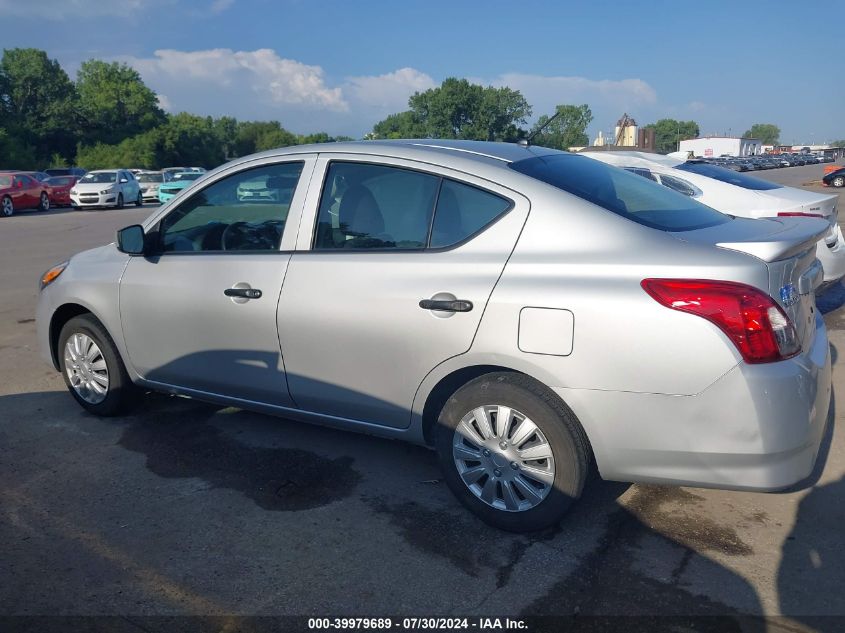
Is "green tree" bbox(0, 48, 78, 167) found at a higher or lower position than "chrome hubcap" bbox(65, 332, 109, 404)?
higher

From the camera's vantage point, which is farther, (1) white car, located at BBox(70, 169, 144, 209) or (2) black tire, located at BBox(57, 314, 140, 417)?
(1) white car, located at BBox(70, 169, 144, 209)

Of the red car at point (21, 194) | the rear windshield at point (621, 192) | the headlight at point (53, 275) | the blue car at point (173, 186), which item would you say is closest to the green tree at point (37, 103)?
the blue car at point (173, 186)

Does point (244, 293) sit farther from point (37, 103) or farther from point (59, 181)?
point (37, 103)

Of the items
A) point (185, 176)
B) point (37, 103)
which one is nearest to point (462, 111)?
point (37, 103)

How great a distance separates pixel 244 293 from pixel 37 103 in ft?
221

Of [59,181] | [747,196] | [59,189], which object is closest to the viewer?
[747,196]

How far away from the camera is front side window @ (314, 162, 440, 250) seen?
12.4 ft

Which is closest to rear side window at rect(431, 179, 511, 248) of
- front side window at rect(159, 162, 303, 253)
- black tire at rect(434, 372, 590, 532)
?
black tire at rect(434, 372, 590, 532)

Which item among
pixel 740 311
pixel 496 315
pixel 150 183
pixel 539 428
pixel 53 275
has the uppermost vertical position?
pixel 740 311

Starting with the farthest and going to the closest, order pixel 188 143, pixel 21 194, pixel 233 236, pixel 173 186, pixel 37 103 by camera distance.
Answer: pixel 188 143
pixel 37 103
pixel 173 186
pixel 21 194
pixel 233 236

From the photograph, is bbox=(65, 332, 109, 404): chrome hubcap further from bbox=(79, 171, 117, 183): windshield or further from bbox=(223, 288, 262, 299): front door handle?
bbox=(79, 171, 117, 183): windshield

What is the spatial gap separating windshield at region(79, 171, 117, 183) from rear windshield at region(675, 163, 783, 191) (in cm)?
2588

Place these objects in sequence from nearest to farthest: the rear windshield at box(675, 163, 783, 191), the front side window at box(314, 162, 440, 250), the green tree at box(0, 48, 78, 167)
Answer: the front side window at box(314, 162, 440, 250) < the rear windshield at box(675, 163, 783, 191) < the green tree at box(0, 48, 78, 167)

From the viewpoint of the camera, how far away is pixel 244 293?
415 centimetres
